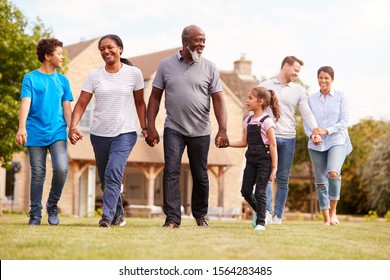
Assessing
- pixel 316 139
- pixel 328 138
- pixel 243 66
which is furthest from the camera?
pixel 243 66

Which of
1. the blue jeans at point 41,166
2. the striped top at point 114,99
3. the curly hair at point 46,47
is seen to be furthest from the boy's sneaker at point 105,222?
the curly hair at point 46,47

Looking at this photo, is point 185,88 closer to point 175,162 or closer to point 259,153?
point 175,162

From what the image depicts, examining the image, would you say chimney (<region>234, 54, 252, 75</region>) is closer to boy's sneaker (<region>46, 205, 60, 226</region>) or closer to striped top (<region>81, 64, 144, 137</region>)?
boy's sneaker (<region>46, 205, 60, 226</region>)

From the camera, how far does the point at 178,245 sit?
6.65m

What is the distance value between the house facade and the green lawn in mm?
24620

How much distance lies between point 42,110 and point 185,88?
1.61 metres

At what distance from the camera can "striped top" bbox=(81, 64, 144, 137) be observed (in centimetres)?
887

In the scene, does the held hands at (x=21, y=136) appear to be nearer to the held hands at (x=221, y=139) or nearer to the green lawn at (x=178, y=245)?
the green lawn at (x=178, y=245)

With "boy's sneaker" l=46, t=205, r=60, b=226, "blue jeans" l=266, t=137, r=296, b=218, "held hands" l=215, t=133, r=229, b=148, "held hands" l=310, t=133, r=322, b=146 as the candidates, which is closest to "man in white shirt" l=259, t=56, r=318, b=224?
"blue jeans" l=266, t=137, r=296, b=218

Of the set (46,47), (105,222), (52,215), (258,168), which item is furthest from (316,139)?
(46,47)

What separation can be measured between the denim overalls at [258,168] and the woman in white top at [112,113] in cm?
120

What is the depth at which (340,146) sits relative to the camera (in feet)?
35.3
